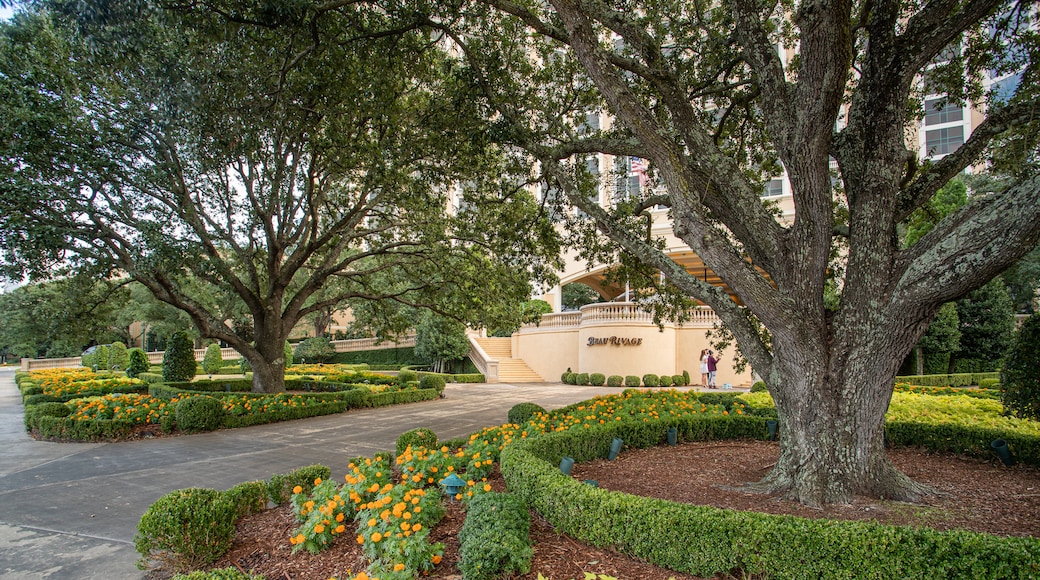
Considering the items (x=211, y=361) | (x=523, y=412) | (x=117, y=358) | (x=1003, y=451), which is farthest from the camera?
(x=211, y=361)

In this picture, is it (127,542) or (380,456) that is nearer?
(127,542)

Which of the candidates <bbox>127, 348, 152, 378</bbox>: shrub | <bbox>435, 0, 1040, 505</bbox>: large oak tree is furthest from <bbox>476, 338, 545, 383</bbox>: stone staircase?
<bbox>435, 0, 1040, 505</bbox>: large oak tree

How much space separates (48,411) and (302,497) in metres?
9.25

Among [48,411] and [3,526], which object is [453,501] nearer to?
[3,526]

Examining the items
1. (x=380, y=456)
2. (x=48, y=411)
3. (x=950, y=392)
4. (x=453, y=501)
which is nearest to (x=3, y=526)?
(x=380, y=456)

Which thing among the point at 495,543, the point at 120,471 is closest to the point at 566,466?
the point at 495,543

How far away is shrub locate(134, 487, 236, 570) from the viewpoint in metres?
3.63

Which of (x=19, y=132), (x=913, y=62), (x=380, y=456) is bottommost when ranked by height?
(x=380, y=456)

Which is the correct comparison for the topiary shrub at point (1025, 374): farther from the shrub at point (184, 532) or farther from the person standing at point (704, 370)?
the person standing at point (704, 370)

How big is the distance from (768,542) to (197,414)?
33.9 feet

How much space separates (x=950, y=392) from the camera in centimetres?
1239

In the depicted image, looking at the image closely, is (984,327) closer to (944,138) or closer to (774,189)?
(774,189)

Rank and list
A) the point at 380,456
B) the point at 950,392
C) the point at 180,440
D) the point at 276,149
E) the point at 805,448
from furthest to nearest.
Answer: the point at 950,392, the point at 276,149, the point at 180,440, the point at 380,456, the point at 805,448

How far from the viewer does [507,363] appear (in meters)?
28.8
